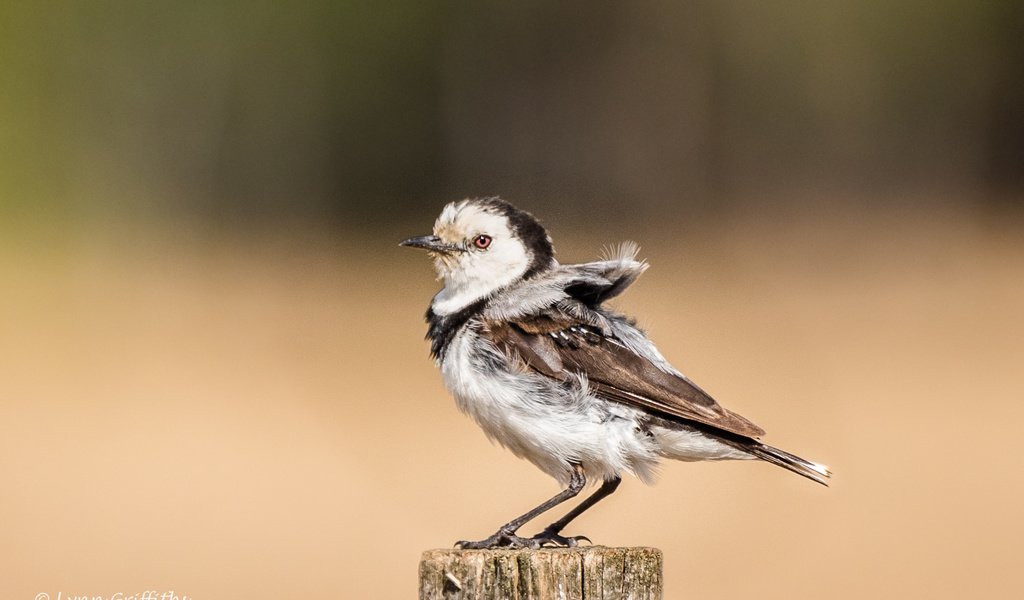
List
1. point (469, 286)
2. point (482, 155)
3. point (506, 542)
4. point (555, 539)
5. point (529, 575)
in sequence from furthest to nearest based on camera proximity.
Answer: point (482, 155) < point (469, 286) < point (555, 539) < point (506, 542) < point (529, 575)

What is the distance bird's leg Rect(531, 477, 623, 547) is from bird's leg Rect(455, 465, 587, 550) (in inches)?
3.0

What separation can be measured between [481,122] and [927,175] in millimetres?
5924

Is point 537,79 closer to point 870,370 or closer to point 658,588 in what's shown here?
point 870,370

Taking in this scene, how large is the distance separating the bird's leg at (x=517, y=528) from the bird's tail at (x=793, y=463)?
2.04 feet

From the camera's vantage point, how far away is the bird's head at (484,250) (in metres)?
4.82

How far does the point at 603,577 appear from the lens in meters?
3.21

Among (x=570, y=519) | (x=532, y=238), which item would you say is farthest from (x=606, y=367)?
(x=532, y=238)

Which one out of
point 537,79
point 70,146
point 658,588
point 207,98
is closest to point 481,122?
point 537,79

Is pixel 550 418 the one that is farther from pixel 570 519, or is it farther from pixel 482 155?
pixel 482 155

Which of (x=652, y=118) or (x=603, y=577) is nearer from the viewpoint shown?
(x=603, y=577)

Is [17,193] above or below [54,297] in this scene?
above

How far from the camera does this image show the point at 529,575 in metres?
3.17

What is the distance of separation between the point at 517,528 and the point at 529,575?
0.91 metres

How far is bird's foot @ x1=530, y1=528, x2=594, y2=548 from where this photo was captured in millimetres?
4066
